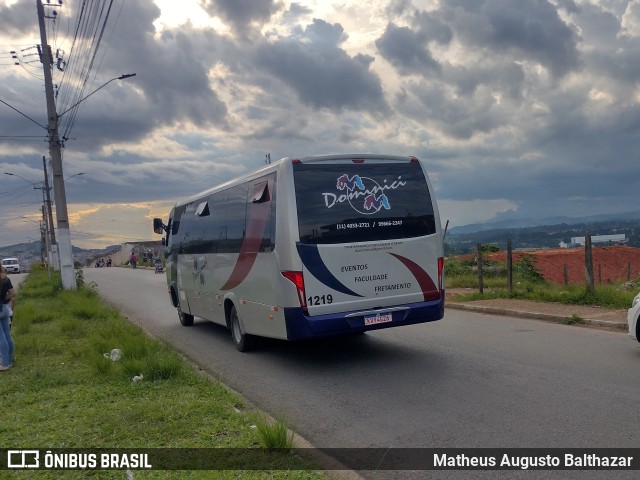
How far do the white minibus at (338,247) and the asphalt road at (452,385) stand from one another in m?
0.73

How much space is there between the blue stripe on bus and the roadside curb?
604cm

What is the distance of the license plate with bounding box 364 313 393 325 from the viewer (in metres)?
8.52

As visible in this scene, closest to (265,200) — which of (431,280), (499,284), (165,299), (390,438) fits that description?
(431,280)

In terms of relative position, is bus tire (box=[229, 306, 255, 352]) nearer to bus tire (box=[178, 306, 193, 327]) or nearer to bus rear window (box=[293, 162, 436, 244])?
bus rear window (box=[293, 162, 436, 244])

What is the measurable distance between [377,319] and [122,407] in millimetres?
3716

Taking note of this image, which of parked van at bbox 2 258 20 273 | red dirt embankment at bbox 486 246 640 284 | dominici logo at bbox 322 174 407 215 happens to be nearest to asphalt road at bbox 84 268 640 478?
dominici logo at bbox 322 174 407 215

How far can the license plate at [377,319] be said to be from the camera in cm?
852

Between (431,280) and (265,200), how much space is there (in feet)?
9.38

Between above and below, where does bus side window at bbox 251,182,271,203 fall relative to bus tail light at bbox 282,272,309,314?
above

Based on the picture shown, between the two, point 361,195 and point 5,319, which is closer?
point 361,195

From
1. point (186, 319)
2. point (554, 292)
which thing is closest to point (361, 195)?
point (186, 319)

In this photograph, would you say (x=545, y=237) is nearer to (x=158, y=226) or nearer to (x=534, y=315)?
(x=534, y=315)

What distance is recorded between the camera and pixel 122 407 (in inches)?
260

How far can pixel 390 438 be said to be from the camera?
5621 millimetres
